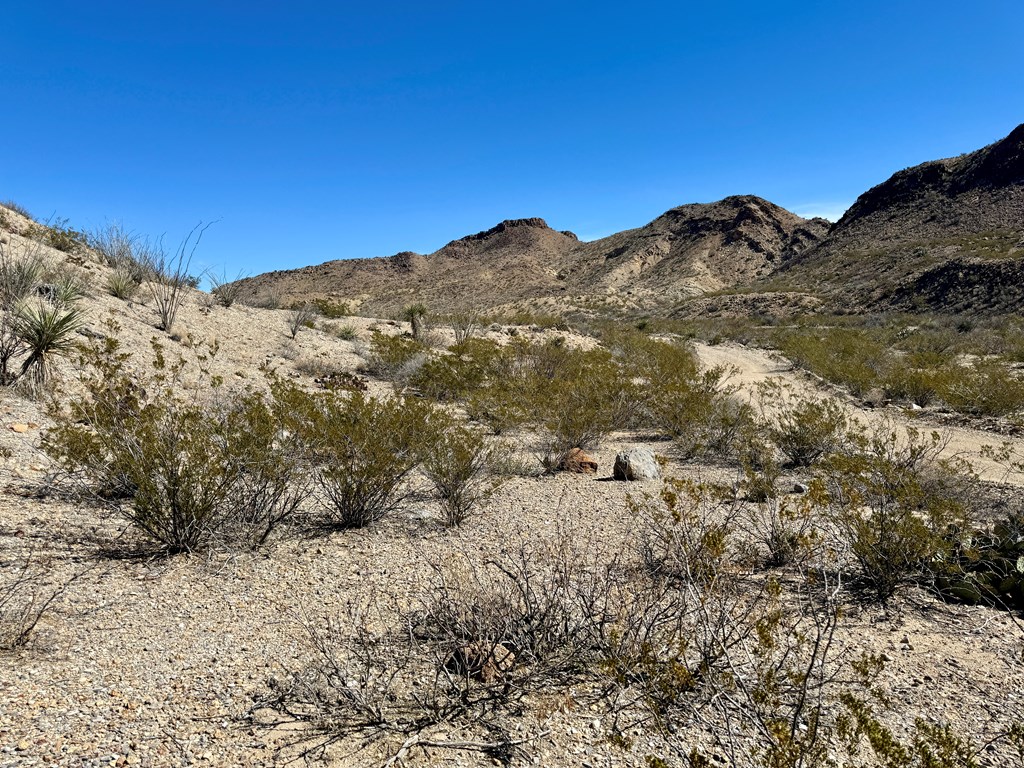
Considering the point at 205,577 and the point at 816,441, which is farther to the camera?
the point at 816,441

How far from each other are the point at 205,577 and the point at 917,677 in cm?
465

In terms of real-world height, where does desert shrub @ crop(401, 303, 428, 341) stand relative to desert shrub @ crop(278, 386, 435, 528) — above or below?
above

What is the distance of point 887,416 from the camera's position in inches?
392

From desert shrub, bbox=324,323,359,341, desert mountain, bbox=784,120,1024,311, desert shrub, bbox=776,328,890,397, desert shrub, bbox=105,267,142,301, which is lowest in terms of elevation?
desert shrub, bbox=776,328,890,397

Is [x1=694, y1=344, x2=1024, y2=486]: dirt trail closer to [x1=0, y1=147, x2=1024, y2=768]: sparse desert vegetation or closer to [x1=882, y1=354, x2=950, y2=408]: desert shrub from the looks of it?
[x1=0, y1=147, x2=1024, y2=768]: sparse desert vegetation

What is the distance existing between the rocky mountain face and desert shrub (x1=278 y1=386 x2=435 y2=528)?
91.0 ft

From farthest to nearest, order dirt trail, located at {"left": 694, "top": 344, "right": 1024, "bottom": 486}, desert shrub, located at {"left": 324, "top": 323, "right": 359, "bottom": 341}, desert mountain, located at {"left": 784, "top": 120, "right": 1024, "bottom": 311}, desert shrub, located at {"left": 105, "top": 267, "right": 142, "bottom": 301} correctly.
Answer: desert mountain, located at {"left": 784, "top": 120, "right": 1024, "bottom": 311} < desert shrub, located at {"left": 324, "top": 323, "right": 359, "bottom": 341} < desert shrub, located at {"left": 105, "top": 267, "right": 142, "bottom": 301} < dirt trail, located at {"left": 694, "top": 344, "right": 1024, "bottom": 486}

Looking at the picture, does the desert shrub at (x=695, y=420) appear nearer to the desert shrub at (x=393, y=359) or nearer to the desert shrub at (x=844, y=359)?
the desert shrub at (x=393, y=359)

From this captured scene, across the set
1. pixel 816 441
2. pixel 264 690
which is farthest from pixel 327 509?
pixel 816 441

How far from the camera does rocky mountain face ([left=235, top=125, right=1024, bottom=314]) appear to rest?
38.8 meters

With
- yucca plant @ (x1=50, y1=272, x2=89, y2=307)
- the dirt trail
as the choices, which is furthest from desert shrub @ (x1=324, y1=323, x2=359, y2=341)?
the dirt trail

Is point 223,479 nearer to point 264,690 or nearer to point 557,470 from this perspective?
point 264,690

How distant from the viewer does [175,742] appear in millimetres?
2480

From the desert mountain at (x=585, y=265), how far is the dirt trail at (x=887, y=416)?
33300mm
